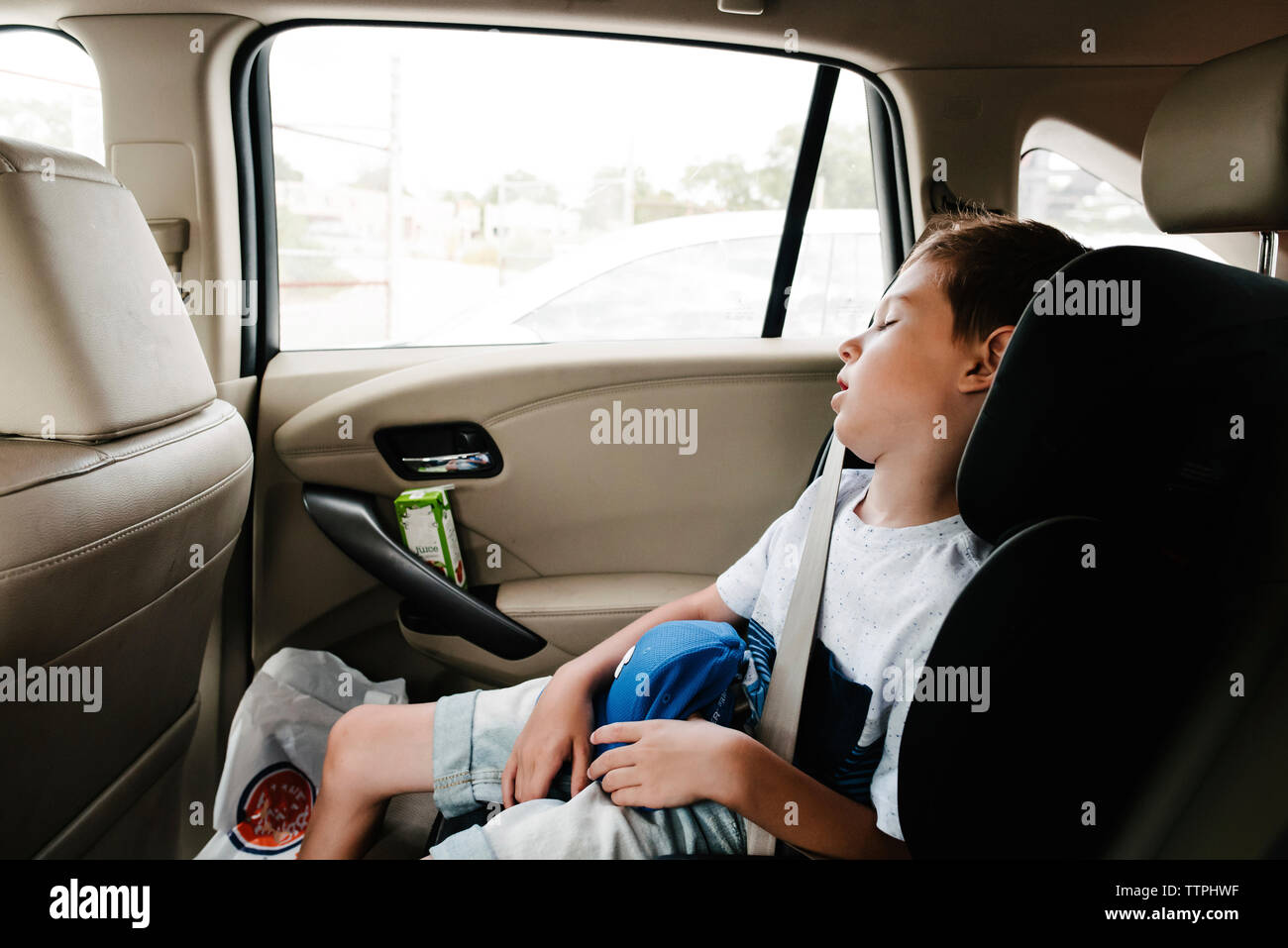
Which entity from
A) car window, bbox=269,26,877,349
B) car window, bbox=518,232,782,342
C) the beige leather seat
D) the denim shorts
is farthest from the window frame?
the denim shorts

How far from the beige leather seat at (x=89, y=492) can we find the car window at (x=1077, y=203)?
1519mm

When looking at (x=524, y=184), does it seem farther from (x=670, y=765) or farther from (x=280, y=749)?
(x=670, y=765)

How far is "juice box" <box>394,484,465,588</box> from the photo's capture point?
1.65 metres

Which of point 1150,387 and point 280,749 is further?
point 280,749

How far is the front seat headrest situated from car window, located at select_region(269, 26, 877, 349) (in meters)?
0.77

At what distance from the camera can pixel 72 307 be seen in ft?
3.05

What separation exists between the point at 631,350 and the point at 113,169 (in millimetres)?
983

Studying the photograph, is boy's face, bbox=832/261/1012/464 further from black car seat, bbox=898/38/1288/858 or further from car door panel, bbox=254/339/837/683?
car door panel, bbox=254/339/837/683

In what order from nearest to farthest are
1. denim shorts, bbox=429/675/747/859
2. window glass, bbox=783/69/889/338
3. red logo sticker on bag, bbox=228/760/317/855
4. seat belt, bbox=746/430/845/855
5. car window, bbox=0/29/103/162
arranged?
denim shorts, bbox=429/675/747/859
seat belt, bbox=746/430/845/855
red logo sticker on bag, bbox=228/760/317/855
car window, bbox=0/29/103/162
window glass, bbox=783/69/889/338

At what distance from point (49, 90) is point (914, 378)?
1.62 meters

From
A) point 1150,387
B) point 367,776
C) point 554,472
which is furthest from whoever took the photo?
point 554,472

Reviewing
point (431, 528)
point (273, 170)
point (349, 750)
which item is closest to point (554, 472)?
point (431, 528)
